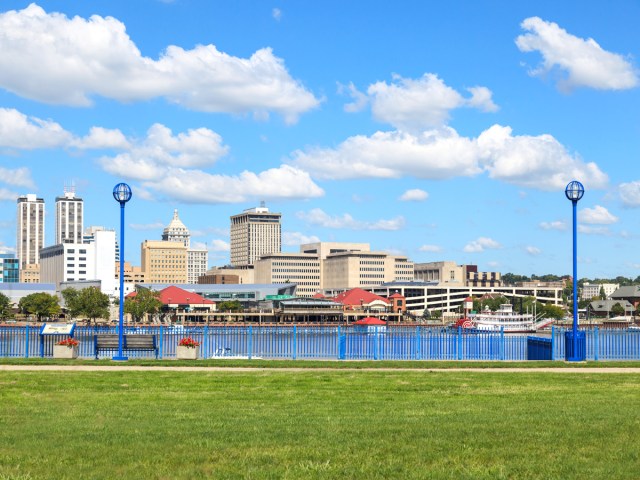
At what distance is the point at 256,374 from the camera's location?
29672mm

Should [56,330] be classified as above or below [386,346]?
above

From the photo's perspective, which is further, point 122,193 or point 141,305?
A: point 141,305

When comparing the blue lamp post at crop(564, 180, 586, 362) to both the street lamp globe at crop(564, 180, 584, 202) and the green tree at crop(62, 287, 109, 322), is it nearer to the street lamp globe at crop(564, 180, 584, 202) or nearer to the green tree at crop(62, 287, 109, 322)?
the street lamp globe at crop(564, 180, 584, 202)

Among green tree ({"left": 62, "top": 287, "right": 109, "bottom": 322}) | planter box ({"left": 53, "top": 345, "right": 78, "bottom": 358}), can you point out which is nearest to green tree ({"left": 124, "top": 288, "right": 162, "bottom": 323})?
green tree ({"left": 62, "top": 287, "right": 109, "bottom": 322})

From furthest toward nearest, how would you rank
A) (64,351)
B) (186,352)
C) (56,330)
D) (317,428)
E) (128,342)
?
(56,330) → (128,342) → (64,351) → (186,352) → (317,428)

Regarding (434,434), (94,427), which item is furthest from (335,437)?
(94,427)

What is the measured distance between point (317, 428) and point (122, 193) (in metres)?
25.7

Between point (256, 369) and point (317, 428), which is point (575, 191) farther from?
point (317, 428)

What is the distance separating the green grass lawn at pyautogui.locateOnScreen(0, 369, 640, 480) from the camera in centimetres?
1384

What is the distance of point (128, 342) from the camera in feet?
134

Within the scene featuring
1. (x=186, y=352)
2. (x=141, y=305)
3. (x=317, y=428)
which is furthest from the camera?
(x=141, y=305)

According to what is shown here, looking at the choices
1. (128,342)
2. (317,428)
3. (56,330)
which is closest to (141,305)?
(56,330)

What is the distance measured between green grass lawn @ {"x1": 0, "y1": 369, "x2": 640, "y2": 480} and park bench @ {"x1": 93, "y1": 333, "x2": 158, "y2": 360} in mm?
11986

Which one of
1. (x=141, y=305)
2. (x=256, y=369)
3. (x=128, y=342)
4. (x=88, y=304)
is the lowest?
(x=141, y=305)
